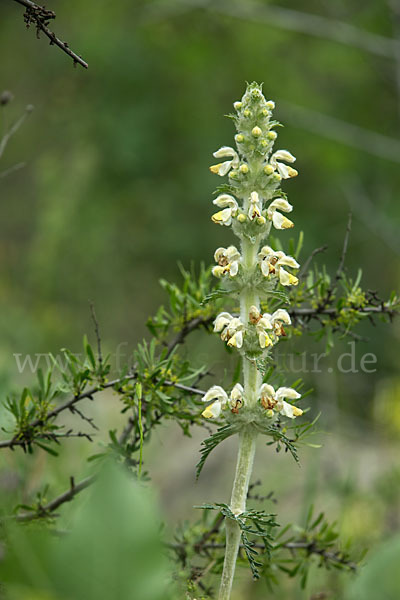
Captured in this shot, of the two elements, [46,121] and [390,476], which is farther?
[46,121]

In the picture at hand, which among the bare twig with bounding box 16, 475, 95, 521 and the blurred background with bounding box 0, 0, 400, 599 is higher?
the blurred background with bounding box 0, 0, 400, 599

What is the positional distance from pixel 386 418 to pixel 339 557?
2252 mm

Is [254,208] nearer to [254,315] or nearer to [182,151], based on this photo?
[254,315]

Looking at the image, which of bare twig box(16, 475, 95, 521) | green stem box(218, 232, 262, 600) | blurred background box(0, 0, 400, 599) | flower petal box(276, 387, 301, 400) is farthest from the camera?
blurred background box(0, 0, 400, 599)

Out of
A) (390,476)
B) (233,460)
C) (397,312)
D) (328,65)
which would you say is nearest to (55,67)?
(328,65)

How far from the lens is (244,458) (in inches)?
32.4

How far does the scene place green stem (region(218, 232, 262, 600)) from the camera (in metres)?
0.77

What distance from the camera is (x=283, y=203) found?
0.92m

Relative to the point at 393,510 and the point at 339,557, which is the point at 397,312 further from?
the point at 393,510

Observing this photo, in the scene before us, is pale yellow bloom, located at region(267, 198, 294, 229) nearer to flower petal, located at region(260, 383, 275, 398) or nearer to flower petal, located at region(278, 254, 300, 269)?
flower petal, located at region(278, 254, 300, 269)

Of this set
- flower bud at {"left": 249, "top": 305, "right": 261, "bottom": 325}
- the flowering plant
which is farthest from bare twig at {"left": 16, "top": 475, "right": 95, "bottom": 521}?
flower bud at {"left": 249, "top": 305, "right": 261, "bottom": 325}

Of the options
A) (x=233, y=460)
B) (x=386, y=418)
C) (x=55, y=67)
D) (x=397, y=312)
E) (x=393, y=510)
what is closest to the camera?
(x=397, y=312)

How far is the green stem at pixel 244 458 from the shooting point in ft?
2.52

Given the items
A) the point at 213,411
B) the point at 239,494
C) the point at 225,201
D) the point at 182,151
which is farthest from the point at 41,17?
the point at 182,151
